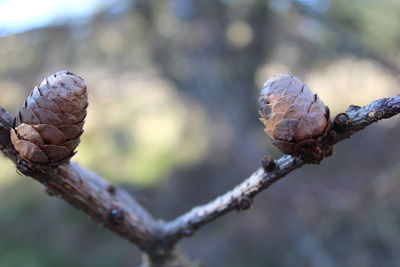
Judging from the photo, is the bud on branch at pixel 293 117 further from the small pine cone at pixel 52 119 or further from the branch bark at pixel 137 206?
the small pine cone at pixel 52 119

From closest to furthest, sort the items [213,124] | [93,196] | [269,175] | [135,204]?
1. [269,175]
2. [93,196]
3. [135,204]
4. [213,124]

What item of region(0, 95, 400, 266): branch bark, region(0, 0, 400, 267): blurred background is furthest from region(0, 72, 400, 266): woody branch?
region(0, 0, 400, 267): blurred background

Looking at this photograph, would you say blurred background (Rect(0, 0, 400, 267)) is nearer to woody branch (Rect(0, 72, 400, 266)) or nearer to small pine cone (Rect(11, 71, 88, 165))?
woody branch (Rect(0, 72, 400, 266))

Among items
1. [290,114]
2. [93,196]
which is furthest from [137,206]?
[290,114]

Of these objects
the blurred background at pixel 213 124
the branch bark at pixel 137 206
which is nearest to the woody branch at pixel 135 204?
the branch bark at pixel 137 206

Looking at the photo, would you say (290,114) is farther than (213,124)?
No

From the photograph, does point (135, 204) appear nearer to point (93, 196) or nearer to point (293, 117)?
point (93, 196)

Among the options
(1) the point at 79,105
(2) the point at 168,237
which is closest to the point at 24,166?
(1) the point at 79,105
